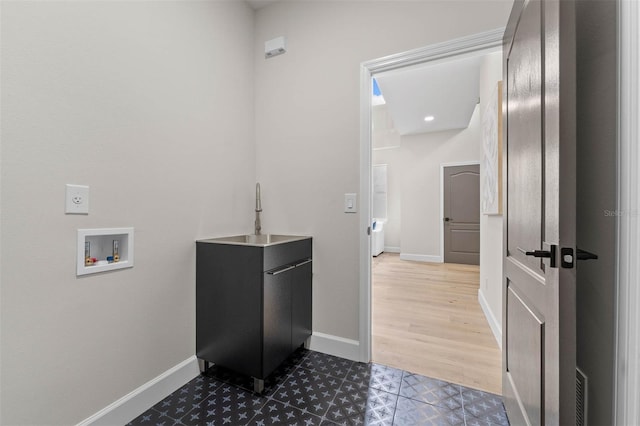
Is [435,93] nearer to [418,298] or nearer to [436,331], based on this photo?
[418,298]

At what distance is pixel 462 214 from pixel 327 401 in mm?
5086

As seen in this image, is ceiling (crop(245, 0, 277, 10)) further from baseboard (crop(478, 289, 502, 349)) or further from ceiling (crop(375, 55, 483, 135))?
baseboard (crop(478, 289, 502, 349))

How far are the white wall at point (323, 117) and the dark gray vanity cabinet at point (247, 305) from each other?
1.04 feet

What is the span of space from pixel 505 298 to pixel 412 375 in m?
0.77

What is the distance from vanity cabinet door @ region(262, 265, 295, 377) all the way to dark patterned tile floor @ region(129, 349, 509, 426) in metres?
0.17

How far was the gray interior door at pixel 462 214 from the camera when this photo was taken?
542 centimetres

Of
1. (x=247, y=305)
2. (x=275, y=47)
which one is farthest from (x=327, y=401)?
(x=275, y=47)

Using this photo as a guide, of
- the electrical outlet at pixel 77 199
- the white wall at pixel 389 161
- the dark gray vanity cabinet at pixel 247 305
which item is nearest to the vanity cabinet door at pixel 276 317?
the dark gray vanity cabinet at pixel 247 305

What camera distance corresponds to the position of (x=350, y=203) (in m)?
1.93

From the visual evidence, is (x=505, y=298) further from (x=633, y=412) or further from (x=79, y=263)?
(x=79, y=263)

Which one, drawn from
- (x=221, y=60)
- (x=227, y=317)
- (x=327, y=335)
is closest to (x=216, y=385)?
(x=227, y=317)

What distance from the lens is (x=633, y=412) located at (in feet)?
2.20

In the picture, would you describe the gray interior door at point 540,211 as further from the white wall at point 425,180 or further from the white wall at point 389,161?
the white wall at point 389,161

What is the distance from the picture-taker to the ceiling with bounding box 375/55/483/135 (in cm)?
315
